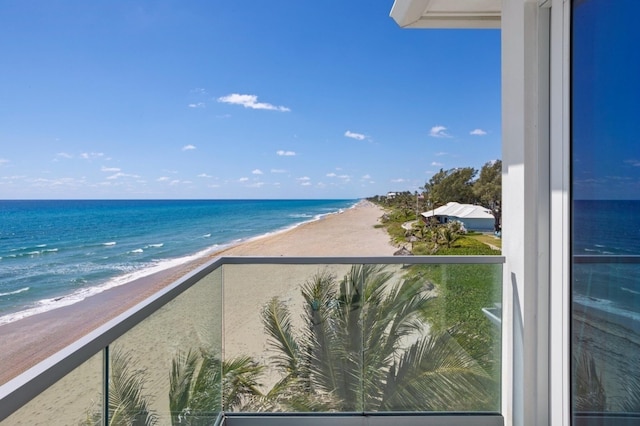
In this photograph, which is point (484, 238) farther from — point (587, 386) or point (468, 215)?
point (587, 386)

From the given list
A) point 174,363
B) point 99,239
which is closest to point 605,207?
point 174,363

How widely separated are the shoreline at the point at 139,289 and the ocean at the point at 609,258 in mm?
1579

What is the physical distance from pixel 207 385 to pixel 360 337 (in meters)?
0.85

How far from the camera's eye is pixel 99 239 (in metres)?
24.6

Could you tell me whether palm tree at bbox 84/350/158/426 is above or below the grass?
above

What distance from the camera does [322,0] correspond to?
1550 centimetres

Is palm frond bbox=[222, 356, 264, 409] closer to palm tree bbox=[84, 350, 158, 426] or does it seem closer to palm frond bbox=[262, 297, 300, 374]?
palm frond bbox=[262, 297, 300, 374]

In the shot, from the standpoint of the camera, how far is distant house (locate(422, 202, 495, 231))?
14.3 meters

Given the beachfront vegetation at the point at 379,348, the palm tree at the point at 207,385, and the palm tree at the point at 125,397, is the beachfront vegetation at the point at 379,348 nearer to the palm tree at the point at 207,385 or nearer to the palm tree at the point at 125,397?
the palm tree at the point at 207,385

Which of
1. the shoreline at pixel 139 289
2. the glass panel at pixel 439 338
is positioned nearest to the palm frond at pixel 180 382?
the shoreline at pixel 139 289

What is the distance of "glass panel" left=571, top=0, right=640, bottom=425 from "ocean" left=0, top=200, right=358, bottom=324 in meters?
16.6

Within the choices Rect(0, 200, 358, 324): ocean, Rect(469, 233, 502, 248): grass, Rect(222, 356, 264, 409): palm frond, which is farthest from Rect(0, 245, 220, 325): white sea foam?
Rect(222, 356, 264, 409): palm frond

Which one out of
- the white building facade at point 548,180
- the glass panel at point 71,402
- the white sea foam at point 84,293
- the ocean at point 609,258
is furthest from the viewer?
the white sea foam at point 84,293

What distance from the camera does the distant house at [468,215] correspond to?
14.3 metres
